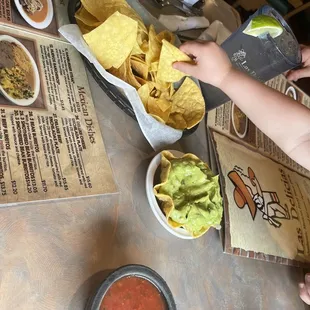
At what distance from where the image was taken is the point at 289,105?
3.03 feet

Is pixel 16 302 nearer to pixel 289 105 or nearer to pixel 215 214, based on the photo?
pixel 215 214

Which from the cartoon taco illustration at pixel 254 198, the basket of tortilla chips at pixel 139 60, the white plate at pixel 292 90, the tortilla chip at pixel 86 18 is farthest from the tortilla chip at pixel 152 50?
the white plate at pixel 292 90

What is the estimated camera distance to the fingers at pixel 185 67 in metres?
0.87

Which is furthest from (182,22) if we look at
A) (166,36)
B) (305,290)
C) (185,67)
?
(305,290)

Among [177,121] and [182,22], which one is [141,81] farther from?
[182,22]

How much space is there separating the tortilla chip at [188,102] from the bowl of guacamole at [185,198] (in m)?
0.12

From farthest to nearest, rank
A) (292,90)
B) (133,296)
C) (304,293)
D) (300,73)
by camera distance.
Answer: (292,90) < (300,73) < (304,293) < (133,296)

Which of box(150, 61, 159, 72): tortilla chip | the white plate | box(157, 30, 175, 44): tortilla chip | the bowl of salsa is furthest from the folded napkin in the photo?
the bowl of salsa

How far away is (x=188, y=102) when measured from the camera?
96 cm

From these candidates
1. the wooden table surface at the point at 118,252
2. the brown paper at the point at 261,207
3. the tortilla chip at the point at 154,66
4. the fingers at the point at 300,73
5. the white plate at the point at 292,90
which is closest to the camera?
the wooden table surface at the point at 118,252

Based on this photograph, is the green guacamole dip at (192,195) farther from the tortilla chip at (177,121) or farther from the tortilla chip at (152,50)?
the tortilla chip at (152,50)

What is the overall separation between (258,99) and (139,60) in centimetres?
27

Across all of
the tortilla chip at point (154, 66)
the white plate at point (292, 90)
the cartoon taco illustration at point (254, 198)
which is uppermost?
the white plate at point (292, 90)

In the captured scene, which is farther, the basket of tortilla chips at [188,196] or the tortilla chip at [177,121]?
the tortilla chip at [177,121]
